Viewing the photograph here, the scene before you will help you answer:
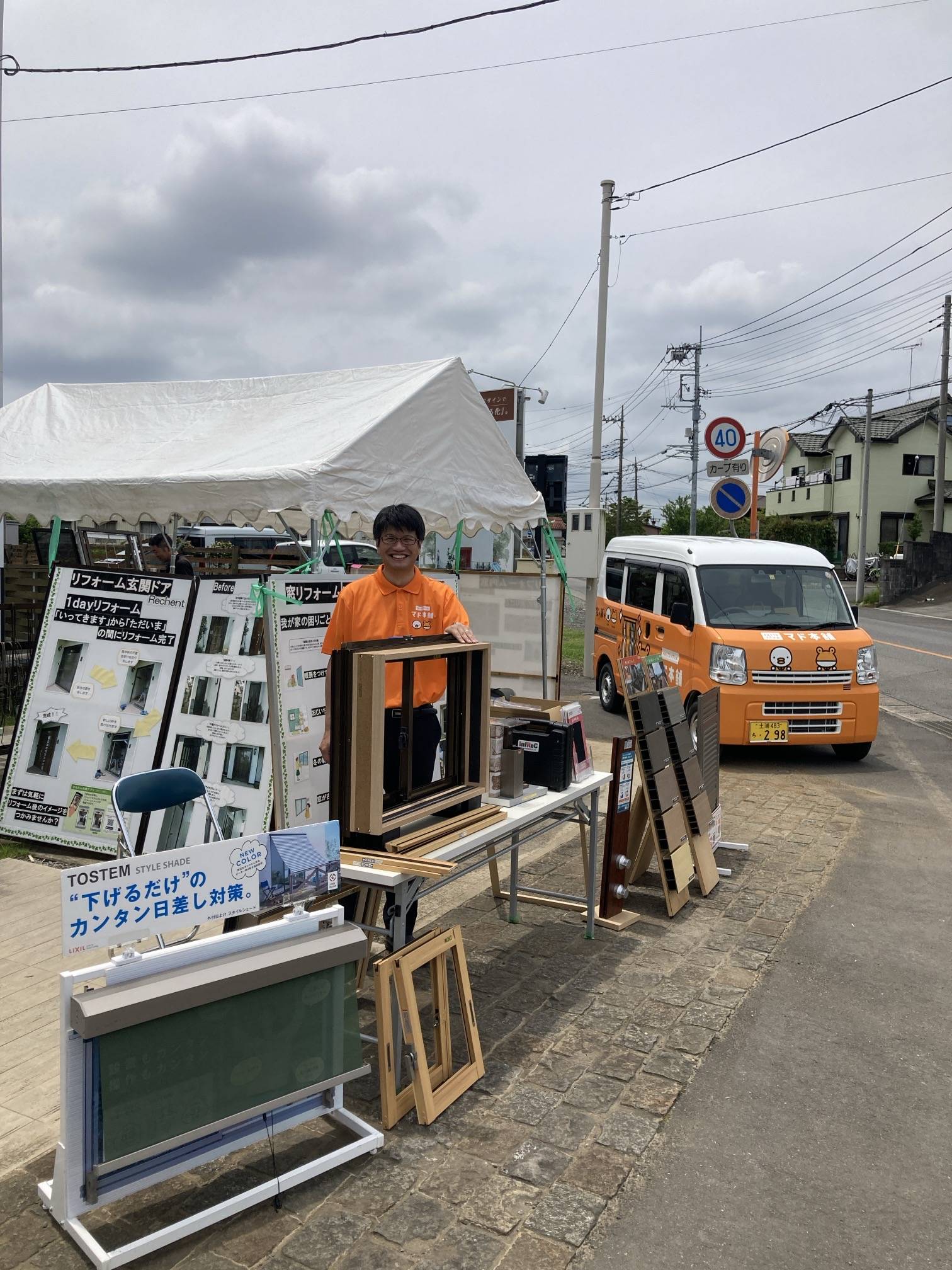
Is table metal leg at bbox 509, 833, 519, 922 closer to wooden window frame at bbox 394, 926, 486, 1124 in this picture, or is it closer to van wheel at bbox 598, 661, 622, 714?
wooden window frame at bbox 394, 926, 486, 1124

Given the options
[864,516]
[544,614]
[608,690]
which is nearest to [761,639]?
[544,614]

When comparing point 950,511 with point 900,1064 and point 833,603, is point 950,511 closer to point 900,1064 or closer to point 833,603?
point 833,603

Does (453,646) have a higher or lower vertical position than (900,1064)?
higher

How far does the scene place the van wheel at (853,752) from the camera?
944cm

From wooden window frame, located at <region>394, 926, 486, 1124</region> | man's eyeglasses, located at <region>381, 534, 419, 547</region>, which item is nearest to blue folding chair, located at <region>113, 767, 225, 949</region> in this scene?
wooden window frame, located at <region>394, 926, 486, 1124</region>

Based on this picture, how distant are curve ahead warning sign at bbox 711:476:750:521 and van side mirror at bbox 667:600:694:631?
1807 millimetres

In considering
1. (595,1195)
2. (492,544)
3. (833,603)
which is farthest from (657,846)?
(492,544)

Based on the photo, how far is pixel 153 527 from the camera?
845 inches

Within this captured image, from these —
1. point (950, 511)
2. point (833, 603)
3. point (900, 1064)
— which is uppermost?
point (950, 511)

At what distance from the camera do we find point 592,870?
494 centimetres

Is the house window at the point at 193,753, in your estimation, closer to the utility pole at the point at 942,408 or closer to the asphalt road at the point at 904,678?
the asphalt road at the point at 904,678

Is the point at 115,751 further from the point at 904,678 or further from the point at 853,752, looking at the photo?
the point at 904,678

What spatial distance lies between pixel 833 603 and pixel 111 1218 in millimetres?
8765

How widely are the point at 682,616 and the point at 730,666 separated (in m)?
1.14
